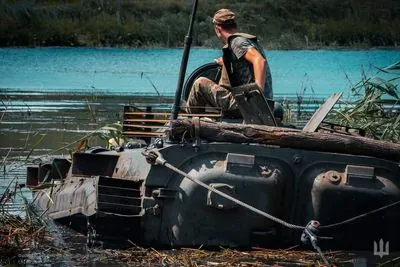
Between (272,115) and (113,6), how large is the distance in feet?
194

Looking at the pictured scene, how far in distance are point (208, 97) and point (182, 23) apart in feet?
162

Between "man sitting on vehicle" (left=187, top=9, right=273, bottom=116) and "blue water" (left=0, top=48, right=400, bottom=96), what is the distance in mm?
14546

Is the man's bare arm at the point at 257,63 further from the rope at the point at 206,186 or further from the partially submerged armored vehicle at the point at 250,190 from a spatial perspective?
the rope at the point at 206,186

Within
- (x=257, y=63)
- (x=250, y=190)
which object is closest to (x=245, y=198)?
(x=250, y=190)

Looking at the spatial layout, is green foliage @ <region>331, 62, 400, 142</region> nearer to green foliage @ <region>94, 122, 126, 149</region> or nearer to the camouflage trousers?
green foliage @ <region>94, 122, 126, 149</region>

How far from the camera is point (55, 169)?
13.2 meters

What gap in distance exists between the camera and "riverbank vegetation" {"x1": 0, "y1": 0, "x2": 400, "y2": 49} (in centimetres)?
5875

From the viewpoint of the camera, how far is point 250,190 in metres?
11.0

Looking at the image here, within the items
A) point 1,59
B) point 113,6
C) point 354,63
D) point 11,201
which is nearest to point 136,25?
point 113,6

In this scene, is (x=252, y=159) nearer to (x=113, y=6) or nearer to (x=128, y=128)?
(x=128, y=128)

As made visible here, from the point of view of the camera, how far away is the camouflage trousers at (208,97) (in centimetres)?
1224

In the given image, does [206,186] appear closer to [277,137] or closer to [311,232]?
[277,137]

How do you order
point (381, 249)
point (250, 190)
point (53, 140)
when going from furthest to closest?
point (53, 140) < point (381, 249) < point (250, 190)

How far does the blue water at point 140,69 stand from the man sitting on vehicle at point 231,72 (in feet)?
47.7
